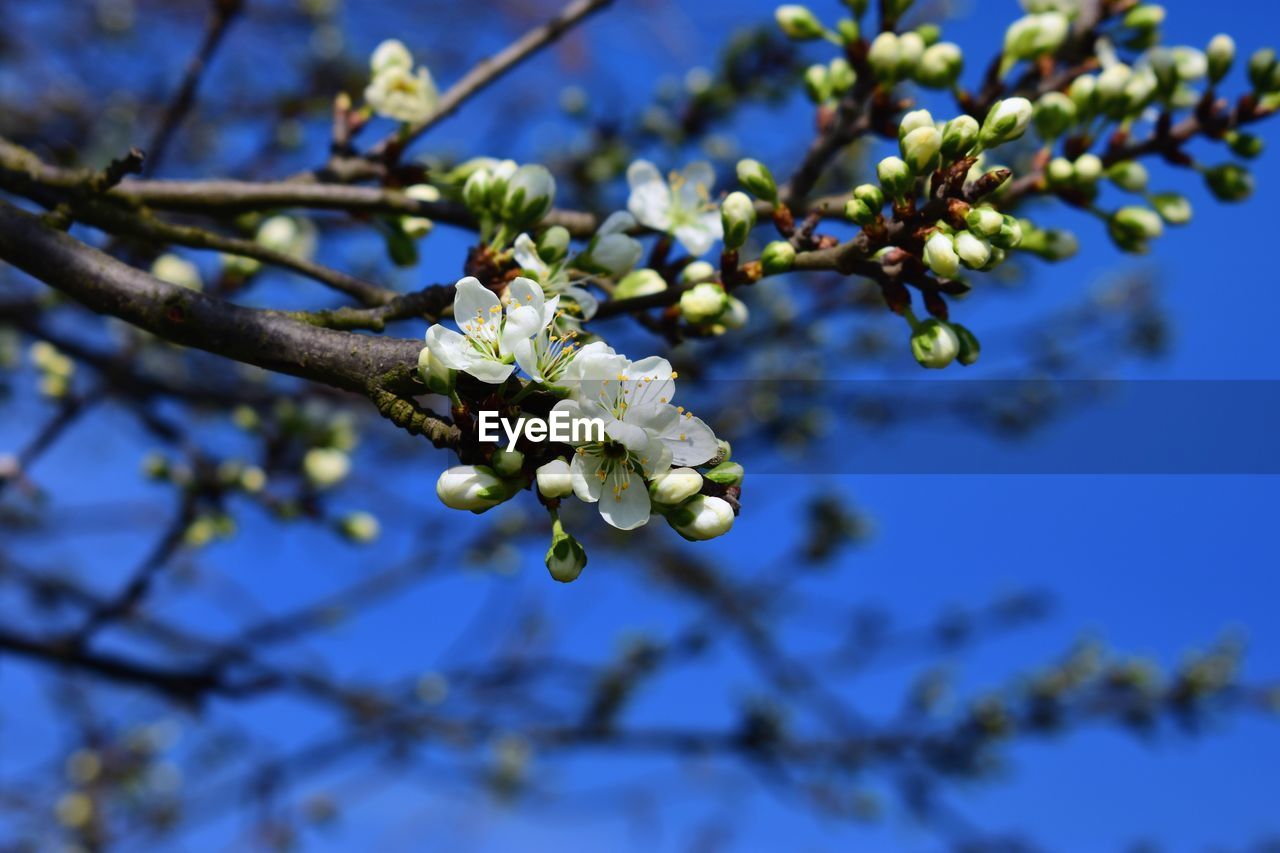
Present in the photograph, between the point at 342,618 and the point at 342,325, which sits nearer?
the point at 342,325

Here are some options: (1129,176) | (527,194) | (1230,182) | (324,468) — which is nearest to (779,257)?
(527,194)

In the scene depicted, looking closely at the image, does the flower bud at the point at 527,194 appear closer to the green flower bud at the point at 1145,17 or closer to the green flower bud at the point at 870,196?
the green flower bud at the point at 870,196

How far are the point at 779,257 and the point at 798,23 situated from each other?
1.02 metres

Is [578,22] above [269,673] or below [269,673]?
above

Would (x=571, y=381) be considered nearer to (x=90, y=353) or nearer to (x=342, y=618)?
(x=90, y=353)

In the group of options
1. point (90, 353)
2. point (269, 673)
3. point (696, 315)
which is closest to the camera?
point (696, 315)

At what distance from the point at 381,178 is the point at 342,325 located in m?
0.85

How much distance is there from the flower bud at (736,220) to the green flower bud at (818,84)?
0.64 meters

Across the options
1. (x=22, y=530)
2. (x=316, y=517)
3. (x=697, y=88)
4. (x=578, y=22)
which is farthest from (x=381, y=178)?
(x=22, y=530)

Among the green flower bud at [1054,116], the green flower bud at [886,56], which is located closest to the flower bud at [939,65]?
the green flower bud at [886,56]

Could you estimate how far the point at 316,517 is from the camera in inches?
129

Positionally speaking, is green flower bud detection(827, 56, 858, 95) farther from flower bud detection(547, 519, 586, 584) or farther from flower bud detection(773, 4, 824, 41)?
flower bud detection(547, 519, 586, 584)

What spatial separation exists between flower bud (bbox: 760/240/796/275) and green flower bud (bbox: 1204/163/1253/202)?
4.25 feet

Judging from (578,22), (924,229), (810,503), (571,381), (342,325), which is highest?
(810,503)
